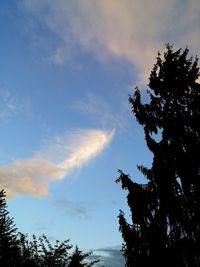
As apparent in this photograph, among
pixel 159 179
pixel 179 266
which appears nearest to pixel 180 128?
pixel 159 179

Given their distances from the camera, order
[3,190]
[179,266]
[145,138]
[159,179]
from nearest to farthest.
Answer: [179,266] < [159,179] < [145,138] < [3,190]

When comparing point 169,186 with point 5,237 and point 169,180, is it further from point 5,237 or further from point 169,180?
point 5,237

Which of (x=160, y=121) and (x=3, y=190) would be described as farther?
(x=3, y=190)

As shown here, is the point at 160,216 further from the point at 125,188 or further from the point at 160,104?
the point at 160,104

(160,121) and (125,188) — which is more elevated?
(160,121)

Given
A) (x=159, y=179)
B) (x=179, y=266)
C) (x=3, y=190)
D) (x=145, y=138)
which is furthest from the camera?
(x=3, y=190)

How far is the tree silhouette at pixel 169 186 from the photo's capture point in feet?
55.3

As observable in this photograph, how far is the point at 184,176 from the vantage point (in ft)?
57.6

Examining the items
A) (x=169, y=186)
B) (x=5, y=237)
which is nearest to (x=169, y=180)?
(x=169, y=186)

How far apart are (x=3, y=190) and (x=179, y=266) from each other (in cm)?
1400

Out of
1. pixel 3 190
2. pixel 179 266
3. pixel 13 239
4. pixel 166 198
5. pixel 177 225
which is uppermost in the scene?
pixel 3 190

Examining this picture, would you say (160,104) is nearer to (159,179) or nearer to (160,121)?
(160,121)

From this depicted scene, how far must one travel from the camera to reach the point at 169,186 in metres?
17.7

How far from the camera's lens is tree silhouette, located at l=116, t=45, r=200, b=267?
55.3 feet
